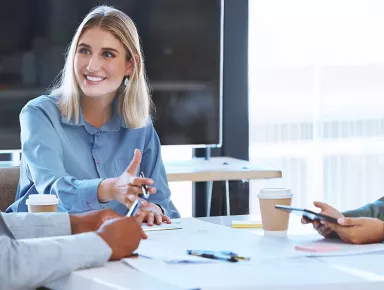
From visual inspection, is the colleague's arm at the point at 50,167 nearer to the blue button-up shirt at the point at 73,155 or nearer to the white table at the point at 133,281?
the blue button-up shirt at the point at 73,155

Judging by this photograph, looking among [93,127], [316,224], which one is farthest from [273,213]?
[93,127]

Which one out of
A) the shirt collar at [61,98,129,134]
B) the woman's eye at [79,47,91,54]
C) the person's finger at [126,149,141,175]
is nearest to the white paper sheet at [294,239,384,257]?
the person's finger at [126,149,141,175]

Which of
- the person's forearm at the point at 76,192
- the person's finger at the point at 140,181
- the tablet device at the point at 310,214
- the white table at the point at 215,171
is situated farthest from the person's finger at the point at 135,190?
the white table at the point at 215,171

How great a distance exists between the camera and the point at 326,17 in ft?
15.9

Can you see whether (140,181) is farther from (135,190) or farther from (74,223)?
(74,223)

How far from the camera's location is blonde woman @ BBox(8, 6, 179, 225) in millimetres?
2828

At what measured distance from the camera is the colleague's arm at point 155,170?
2.99 m

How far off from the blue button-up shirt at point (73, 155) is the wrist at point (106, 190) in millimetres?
61

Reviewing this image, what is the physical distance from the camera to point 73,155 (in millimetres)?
2957

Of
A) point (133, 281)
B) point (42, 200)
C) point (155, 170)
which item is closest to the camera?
point (133, 281)

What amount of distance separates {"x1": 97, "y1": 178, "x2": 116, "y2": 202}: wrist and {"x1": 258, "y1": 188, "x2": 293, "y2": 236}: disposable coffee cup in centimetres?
51

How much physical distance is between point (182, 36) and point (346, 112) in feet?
3.61

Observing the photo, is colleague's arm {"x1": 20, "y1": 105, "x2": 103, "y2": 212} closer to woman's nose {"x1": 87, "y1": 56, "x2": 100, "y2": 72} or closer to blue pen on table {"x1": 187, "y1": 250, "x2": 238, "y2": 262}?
woman's nose {"x1": 87, "y1": 56, "x2": 100, "y2": 72}

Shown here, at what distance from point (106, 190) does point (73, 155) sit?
0.39m
